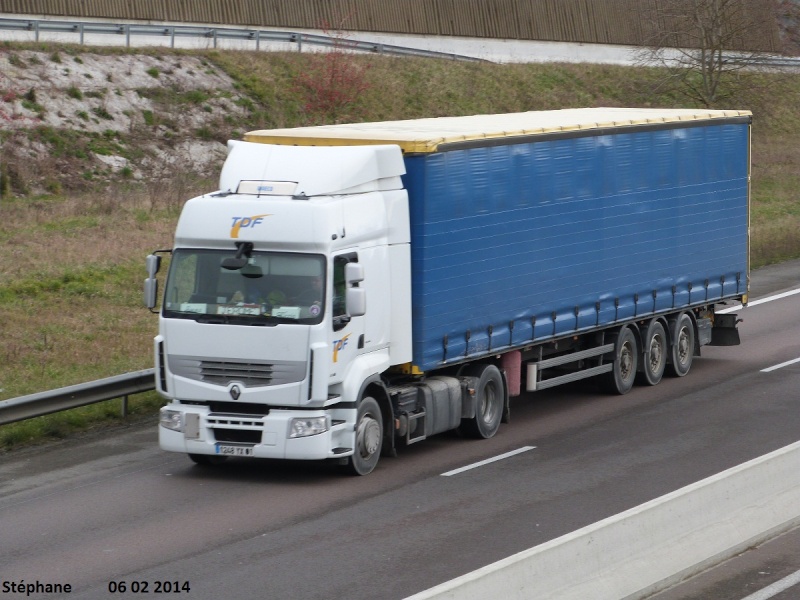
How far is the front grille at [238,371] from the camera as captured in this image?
13719 millimetres

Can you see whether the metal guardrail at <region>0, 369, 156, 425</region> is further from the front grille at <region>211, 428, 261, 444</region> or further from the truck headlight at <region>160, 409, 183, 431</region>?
the front grille at <region>211, 428, 261, 444</region>

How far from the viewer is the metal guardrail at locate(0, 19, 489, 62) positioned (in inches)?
1753

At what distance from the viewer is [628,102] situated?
201 feet

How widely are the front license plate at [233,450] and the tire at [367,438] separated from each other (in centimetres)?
112

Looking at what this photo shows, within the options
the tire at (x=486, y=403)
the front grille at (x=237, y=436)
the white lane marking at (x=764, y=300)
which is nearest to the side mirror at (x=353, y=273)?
the front grille at (x=237, y=436)

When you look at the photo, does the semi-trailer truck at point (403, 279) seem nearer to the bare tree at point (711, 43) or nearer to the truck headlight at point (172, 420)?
the truck headlight at point (172, 420)

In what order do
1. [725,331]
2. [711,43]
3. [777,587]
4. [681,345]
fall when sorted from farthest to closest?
[711,43] < [725,331] < [681,345] < [777,587]

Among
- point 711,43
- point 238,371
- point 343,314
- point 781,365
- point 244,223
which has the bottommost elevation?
point 781,365

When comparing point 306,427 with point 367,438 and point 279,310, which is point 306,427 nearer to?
point 367,438

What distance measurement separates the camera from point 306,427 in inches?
544

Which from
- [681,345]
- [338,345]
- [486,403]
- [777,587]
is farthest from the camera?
[681,345]

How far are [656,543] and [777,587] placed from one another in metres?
1.14

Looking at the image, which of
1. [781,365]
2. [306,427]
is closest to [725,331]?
[781,365]

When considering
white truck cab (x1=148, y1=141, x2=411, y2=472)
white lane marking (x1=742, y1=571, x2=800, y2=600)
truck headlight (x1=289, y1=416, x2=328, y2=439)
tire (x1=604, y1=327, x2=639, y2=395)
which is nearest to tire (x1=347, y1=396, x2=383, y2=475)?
white truck cab (x1=148, y1=141, x2=411, y2=472)
